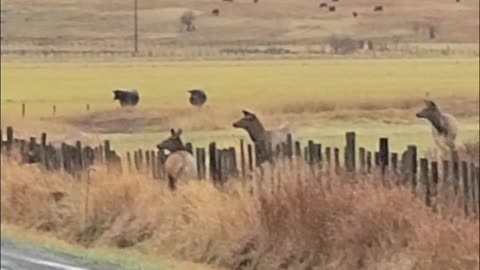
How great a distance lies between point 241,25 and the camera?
13.2 metres

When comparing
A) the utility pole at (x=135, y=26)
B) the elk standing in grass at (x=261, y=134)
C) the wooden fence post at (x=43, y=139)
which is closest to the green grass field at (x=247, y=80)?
the elk standing in grass at (x=261, y=134)

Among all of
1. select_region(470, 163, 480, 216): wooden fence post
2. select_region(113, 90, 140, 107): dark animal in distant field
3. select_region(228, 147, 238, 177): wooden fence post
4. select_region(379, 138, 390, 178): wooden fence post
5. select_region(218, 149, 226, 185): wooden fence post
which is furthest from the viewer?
select_region(113, 90, 140, 107): dark animal in distant field

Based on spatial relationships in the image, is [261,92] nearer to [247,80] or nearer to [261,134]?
[247,80]

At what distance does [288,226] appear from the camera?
15414 mm

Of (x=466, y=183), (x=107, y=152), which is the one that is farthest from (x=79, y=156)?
(x=466, y=183)

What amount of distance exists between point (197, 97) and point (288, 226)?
6.68 metres

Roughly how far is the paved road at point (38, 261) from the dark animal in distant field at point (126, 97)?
2.58 meters

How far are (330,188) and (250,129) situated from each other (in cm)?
690

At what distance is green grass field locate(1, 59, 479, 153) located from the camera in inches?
609

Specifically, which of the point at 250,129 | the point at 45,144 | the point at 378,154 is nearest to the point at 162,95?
the point at 250,129

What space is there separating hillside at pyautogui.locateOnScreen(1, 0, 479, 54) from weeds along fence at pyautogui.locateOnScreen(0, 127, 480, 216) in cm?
150

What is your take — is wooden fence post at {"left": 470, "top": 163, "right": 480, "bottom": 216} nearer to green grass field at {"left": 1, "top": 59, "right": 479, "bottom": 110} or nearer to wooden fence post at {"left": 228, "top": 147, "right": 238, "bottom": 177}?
green grass field at {"left": 1, "top": 59, "right": 479, "bottom": 110}

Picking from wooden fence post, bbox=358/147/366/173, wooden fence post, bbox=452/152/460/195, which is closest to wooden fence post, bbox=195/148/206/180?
wooden fence post, bbox=358/147/366/173

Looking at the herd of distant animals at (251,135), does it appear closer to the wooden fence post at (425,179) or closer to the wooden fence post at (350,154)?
the wooden fence post at (350,154)
